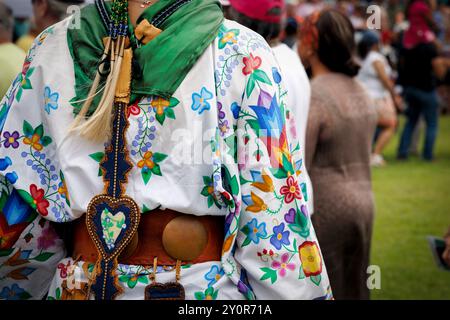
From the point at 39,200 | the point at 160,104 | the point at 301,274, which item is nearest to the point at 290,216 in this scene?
the point at 301,274

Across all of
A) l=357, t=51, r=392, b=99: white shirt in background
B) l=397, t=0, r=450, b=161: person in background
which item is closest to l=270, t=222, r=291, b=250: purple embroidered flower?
l=357, t=51, r=392, b=99: white shirt in background

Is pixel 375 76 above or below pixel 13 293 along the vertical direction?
below

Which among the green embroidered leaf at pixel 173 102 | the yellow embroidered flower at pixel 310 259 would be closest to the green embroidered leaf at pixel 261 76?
the green embroidered leaf at pixel 173 102

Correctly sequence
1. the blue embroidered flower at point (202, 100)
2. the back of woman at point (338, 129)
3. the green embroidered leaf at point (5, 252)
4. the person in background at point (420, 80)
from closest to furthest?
the blue embroidered flower at point (202, 100), the green embroidered leaf at point (5, 252), the back of woman at point (338, 129), the person in background at point (420, 80)

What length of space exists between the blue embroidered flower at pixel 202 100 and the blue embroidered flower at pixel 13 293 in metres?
0.92

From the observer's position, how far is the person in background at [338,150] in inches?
154

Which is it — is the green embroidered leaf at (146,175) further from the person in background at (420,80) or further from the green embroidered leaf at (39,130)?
the person in background at (420,80)

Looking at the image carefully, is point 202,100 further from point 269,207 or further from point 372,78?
point 372,78

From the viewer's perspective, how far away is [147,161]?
218 centimetres

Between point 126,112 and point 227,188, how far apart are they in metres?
0.38

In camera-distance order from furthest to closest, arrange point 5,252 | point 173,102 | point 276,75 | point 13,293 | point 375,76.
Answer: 1. point 375,76
2. point 13,293
3. point 5,252
4. point 276,75
5. point 173,102

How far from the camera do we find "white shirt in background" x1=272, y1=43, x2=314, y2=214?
3549 mm

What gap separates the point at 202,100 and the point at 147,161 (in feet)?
0.81
